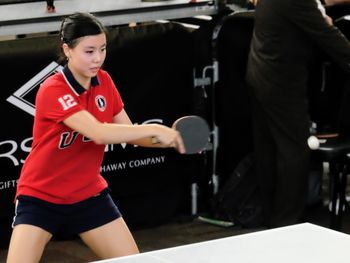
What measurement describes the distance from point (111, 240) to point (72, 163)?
1.23ft

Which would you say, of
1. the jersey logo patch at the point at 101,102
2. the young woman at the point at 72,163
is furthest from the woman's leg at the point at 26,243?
the jersey logo patch at the point at 101,102

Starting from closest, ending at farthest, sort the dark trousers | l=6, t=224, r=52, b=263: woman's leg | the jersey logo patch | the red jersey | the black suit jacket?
l=6, t=224, r=52, b=263: woman's leg, the red jersey, the jersey logo patch, the black suit jacket, the dark trousers

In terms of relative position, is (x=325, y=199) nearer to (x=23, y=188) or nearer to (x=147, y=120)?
(x=147, y=120)

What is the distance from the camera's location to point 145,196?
6691 mm

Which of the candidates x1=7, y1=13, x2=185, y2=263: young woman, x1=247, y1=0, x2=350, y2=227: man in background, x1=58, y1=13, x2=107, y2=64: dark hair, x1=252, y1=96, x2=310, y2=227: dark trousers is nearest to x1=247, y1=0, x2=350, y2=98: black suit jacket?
x1=247, y1=0, x2=350, y2=227: man in background

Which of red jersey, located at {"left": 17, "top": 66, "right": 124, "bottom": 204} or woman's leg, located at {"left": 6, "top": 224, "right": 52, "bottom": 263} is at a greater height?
red jersey, located at {"left": 17, "top": 66, "right": 124, "bottom": 204}

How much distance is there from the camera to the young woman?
4.10 metres

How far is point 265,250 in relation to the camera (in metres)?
3.36

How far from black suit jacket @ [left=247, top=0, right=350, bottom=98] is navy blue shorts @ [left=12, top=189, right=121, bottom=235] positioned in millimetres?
2158

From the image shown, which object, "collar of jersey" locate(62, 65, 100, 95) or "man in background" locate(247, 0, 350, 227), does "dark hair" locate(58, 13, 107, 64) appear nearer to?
"collar of jersey" locate(62, 65, 100, 95)

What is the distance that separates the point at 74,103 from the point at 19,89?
6.60ft

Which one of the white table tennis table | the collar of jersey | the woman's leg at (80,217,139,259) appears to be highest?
the collar of jersey

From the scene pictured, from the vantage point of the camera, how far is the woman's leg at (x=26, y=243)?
4.04 m

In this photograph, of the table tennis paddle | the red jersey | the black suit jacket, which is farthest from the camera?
the black suit jacket
